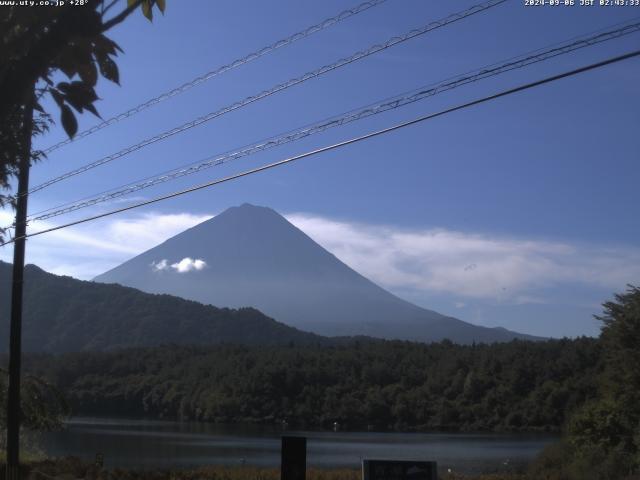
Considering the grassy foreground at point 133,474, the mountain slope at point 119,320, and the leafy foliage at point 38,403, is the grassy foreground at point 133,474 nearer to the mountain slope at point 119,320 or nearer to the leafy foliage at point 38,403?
the leafy foliage at point 38,403

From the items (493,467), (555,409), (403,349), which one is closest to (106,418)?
(403,349)

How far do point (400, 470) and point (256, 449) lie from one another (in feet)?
147

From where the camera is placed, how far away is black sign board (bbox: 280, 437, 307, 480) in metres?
9.27

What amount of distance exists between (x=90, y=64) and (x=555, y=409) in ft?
239

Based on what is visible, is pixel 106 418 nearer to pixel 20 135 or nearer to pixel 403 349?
pixel 403 349

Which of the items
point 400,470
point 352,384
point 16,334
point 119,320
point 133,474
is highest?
point 119,320

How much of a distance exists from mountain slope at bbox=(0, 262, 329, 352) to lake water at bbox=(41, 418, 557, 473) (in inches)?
2710

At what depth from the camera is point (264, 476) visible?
72.7ft

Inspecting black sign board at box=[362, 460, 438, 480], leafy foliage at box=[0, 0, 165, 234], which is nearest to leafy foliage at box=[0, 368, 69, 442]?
black sign board at box=[362, 460, 438, 480]

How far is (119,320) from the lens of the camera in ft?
497

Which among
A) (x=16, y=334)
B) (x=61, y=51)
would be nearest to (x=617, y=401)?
(x=16, y=334)

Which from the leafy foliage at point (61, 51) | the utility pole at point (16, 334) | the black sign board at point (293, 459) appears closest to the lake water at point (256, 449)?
the utility pole at point (16, 334)

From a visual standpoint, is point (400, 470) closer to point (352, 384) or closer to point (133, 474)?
point (133, 474)

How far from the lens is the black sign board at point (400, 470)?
8.84 metres
